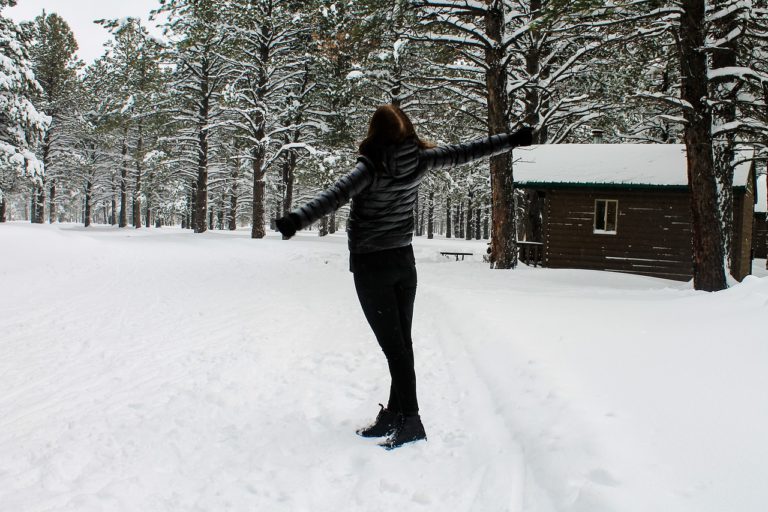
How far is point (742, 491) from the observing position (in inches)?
77.6

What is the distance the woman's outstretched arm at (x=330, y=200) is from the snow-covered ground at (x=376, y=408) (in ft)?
4.60

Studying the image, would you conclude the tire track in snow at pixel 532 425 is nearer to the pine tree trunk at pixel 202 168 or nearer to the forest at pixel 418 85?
the forest at pixel 418 85

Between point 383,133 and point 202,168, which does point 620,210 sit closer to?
point 383,133

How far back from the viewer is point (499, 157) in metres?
13.9

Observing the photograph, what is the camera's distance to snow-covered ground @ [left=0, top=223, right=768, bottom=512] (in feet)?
7.88

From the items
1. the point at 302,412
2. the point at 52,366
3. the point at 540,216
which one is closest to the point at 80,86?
the point at 540,216

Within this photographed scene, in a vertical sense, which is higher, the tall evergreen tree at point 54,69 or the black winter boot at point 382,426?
the tall evergreen tree at point 54,69

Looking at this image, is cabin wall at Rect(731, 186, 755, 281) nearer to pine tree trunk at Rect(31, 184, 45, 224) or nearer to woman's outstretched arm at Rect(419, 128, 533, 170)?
woman's outstretched arm at Rect(419, 128, 533, 170)

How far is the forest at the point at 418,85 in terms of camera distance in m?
10.3

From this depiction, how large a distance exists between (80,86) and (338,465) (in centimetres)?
4077

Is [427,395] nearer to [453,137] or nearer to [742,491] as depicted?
[742,491]

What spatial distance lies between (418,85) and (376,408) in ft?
55.0

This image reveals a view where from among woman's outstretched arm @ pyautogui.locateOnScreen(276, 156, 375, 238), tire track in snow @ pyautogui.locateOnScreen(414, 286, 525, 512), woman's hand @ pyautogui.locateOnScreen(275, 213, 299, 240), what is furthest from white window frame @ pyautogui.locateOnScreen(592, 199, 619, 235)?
woman's hand @ pyautogui.locateOnScreen(275, 213, 299, 240)

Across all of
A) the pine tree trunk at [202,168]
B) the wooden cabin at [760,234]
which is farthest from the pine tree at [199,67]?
the wooden cabin at [760,234]
